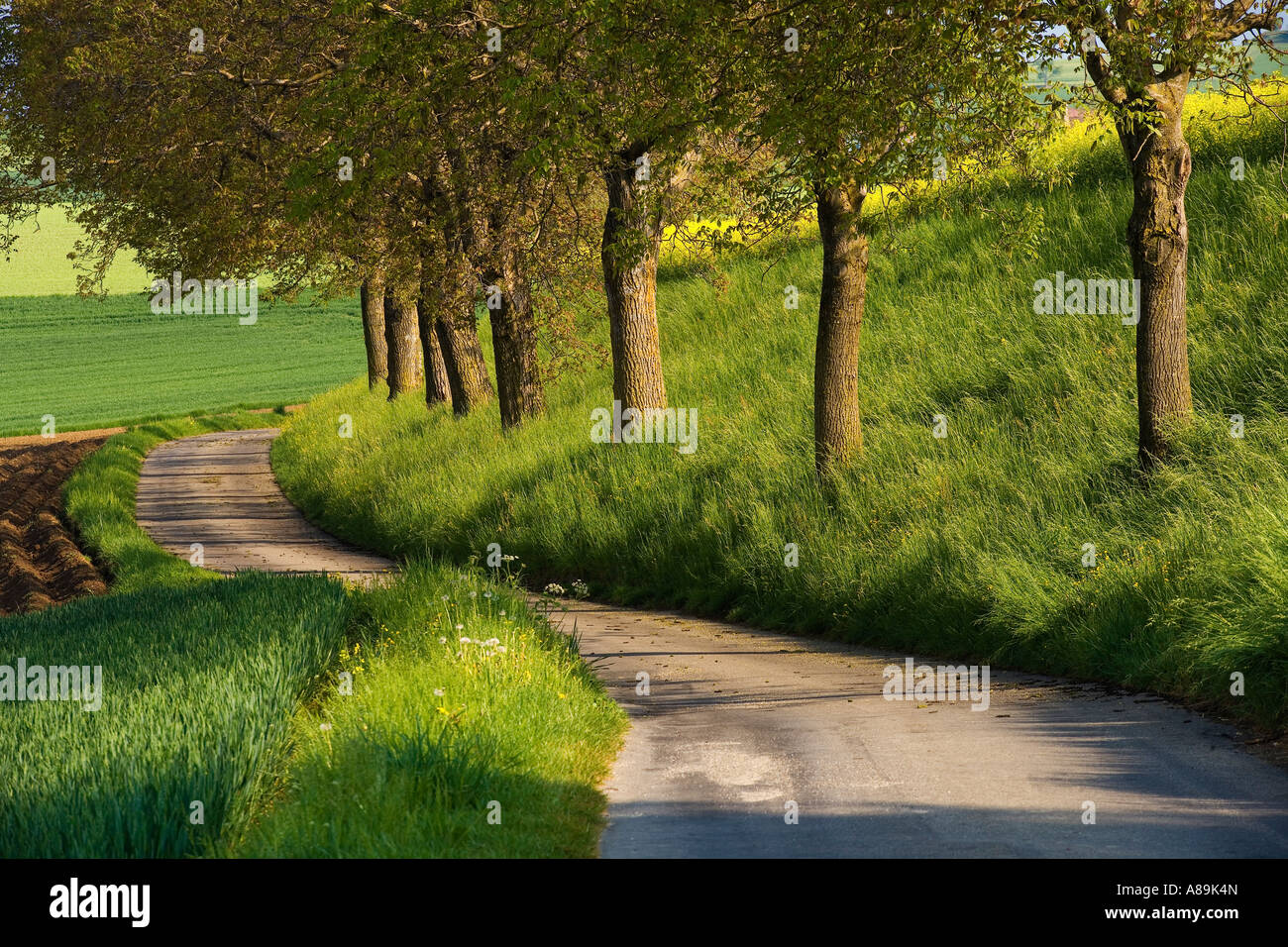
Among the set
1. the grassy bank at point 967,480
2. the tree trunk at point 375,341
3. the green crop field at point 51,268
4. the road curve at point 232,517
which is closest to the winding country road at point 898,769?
the grassy bank at point 967,480

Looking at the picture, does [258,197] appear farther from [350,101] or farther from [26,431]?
[26,431]

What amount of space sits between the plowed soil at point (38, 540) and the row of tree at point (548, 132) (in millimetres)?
6138

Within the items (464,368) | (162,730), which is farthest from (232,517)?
(162,730)

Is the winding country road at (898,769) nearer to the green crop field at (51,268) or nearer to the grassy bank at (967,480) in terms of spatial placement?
the grassy bank at (967,480)

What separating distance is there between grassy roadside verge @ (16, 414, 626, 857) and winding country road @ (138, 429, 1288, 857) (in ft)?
1.83

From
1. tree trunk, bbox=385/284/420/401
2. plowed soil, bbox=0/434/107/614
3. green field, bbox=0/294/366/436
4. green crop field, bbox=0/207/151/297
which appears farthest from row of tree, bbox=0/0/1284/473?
green crop field, bbox=0/207/151/297

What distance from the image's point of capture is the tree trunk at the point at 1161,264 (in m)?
12.5

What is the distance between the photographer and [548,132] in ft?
49.5

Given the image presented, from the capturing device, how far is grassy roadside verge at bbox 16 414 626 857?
6.08 meters

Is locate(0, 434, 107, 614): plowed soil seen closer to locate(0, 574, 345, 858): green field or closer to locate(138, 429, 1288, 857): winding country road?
locate(0, 574, 345, 858): green field

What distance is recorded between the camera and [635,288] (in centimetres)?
2117
